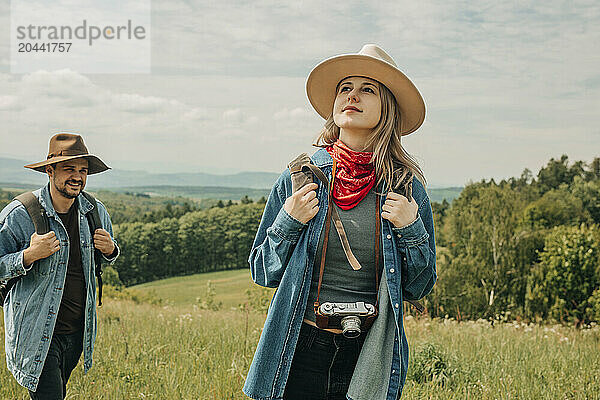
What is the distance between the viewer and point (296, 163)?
264 cm

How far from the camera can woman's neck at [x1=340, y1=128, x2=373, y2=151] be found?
8.82ft

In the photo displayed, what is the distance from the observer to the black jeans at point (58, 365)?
3.23 meters

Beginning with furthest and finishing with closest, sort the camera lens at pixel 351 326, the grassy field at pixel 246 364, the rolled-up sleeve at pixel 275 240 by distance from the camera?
1. the grassy field at pixel 246 364
2. the rolled-up sleeve at pixel 275 240
3. the camera lens at pixel 351 326

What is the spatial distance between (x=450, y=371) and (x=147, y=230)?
31.6 m

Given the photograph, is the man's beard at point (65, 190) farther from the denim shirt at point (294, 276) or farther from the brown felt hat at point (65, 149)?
the denim shirt at point (294, 276)

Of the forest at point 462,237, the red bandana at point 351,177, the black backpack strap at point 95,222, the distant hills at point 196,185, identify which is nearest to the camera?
the red bandana at point 351,177

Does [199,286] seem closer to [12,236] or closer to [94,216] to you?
[94,216]

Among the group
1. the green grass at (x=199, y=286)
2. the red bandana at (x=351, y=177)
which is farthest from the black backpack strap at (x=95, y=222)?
the green grass at (x=199, y=286)

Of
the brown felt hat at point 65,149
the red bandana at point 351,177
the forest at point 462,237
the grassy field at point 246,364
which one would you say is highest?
the brown felt hat at point 65,149

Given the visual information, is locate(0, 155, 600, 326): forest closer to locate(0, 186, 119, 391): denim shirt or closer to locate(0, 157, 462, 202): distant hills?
locate(0, 157, 462, 202): distant hills

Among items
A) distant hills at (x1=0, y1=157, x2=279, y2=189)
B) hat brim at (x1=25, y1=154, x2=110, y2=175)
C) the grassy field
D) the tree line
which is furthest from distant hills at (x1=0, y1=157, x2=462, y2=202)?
hat brim at (x1=25, y1=154, x2=110, y2=175)

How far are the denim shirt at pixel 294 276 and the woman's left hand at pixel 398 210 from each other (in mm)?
29

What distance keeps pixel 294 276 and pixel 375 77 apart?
92 cm

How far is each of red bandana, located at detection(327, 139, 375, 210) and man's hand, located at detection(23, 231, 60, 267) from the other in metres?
1.60
